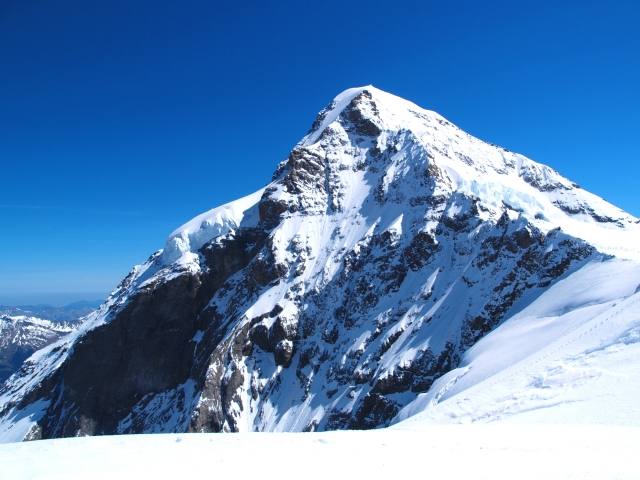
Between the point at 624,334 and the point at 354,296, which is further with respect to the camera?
the point at 354,296

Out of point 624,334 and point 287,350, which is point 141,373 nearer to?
point 287,350

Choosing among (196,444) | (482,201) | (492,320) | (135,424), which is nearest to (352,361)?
(492,320)

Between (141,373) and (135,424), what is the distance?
35.1 feet

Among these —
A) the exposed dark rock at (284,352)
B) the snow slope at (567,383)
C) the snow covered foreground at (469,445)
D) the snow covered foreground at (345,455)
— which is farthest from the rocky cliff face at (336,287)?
the snow covered foreground at (345,455)

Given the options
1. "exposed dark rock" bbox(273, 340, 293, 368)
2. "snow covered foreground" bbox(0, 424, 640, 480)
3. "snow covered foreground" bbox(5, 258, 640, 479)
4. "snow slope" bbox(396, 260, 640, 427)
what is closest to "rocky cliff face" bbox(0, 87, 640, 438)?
"exposed dark rock" bbox(273, 340, 293, 368)

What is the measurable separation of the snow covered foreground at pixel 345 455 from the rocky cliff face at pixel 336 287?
3831cm

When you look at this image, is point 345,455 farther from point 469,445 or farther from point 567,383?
point 567,383

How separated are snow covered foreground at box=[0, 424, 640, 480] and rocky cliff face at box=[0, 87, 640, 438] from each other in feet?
126

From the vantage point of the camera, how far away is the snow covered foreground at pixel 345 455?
919cm

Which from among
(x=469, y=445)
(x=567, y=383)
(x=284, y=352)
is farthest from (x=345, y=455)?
(x=284, y=352)

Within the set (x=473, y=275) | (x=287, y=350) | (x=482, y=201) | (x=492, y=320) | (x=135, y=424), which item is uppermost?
(x=482, y=201)

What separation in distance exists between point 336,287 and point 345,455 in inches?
2312

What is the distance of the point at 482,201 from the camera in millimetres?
63719

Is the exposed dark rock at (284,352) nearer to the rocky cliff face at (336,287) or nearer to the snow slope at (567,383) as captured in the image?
the rocky cliff face at (336,287)
